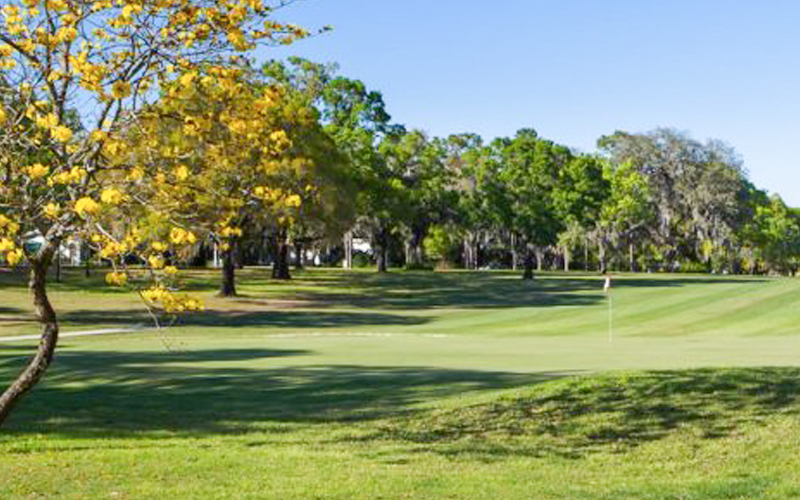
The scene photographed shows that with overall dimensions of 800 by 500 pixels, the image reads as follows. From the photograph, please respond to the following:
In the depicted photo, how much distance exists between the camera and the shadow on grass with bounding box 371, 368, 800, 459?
13734 millimetres

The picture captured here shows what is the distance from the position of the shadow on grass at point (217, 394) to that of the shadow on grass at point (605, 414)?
1.72 m

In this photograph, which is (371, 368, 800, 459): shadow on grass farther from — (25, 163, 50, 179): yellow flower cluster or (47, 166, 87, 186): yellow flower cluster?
(25, 163, 50, 179): yellow flower cluster

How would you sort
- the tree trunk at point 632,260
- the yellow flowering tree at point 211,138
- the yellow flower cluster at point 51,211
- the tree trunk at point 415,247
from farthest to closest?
1. the tree trunk at point 632,260
2. the tree trunk at point 415,247
3. the yellow flowering tree at point 211,138
4. the yellow flower cluster at point 51,211

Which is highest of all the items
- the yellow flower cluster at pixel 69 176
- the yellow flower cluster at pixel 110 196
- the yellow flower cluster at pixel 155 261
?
the yellow flower cluster at pixel 69 176

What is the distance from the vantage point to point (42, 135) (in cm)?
1109

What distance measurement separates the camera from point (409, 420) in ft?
51.1

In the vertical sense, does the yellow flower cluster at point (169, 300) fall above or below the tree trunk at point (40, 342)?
above

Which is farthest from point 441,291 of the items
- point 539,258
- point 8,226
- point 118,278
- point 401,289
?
point 8,226

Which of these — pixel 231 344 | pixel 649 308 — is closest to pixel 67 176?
pixel 231 344

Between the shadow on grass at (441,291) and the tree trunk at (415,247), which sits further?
the tree trunk at (415,247)

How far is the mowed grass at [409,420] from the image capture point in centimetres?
1084

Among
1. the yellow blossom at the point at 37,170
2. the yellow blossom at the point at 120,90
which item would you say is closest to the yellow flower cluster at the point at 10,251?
the yellow blossom at the point at 37,170

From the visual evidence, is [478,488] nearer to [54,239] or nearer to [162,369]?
[54,239]

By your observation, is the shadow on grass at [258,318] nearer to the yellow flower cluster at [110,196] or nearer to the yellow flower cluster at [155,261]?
the yellow flower cluster at [155,261]
